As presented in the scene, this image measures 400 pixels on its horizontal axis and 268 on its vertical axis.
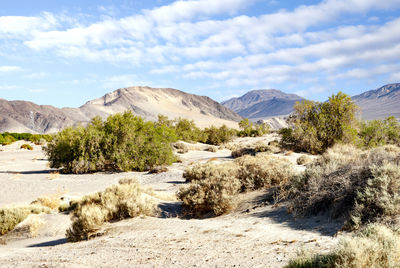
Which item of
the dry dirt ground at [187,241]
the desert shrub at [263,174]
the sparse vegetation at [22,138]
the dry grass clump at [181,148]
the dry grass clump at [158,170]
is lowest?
the dry dirt ground at [187,241]

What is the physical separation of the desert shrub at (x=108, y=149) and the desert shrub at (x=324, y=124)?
367 inches

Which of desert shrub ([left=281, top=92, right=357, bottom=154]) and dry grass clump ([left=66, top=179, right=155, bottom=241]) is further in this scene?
desert shrub ([left=281, top=92, right=357, bottom=154])

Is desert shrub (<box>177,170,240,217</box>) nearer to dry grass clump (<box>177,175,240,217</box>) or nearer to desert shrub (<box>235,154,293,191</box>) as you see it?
dry grass clump (<box>177,175,240,217</box>)

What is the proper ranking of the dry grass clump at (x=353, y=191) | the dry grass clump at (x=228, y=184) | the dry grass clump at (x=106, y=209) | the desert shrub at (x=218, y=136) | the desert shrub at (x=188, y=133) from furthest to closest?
the desert shrub at (x=218, y=136) → the desert shrub at (x=188, y=133) → the dry grass clump at (x=228, y=184) → the dry grass clump at (x=106, y=209) → the dry grass clump at (x=353, y=191)

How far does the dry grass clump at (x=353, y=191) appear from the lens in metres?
6.23

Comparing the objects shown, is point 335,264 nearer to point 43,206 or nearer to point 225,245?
point 225,245

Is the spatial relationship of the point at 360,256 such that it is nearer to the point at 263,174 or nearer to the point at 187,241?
the point at 187,241

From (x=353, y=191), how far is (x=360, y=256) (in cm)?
358

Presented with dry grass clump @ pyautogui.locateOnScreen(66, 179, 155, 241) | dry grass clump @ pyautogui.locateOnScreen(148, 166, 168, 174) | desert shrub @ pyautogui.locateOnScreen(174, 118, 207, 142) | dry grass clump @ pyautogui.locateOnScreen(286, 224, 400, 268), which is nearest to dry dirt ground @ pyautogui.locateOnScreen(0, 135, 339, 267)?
dry grass clump @ pyautogui.locateOnScreen(66, 179, 155, 241)

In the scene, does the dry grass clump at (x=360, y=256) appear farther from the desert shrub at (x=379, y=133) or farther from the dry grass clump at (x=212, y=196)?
the desert shrub at (x=379, y=133)

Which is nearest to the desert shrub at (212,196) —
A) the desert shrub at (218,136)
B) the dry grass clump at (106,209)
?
the dry grass clump at (106,209)

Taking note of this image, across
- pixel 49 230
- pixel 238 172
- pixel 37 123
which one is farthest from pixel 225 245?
pixel 37 123

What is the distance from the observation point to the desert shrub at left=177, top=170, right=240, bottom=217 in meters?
9.23

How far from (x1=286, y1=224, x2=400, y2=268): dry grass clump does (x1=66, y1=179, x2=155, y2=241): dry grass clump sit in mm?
5255
